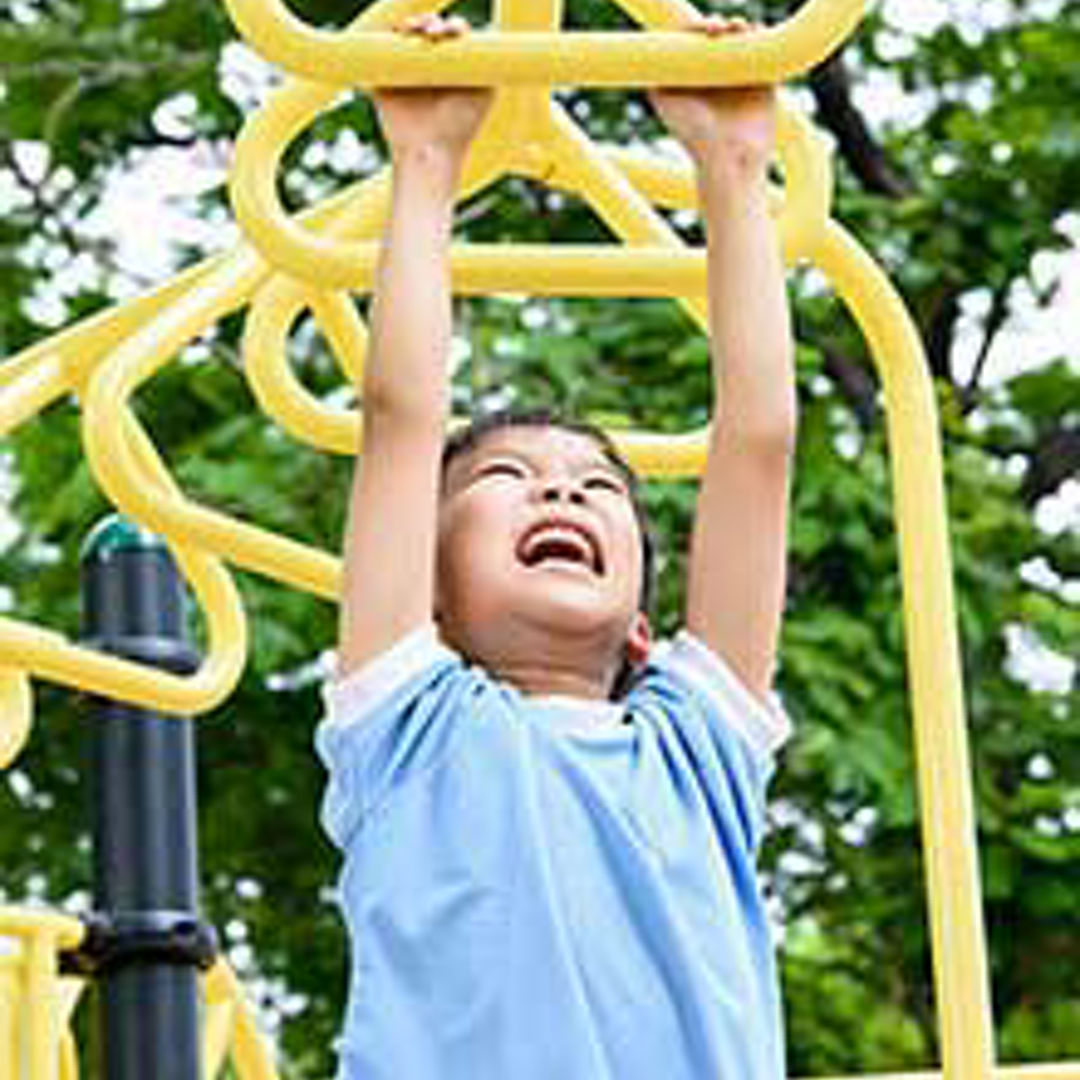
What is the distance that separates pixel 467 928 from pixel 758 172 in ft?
1.67

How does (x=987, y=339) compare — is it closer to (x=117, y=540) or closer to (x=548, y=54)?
(x=117, y=540)

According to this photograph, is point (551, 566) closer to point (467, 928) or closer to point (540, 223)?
point (467, 928)

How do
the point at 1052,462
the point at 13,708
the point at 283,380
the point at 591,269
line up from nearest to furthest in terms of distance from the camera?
1. the point at 591,269
2. the point at 283,380
3. the point at 13,708
4. the point at 1052,462

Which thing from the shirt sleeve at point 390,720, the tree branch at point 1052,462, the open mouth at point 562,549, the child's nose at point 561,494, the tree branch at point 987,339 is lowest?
the shirt sleeve at point 390,720

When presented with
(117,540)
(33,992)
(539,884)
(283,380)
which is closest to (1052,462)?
(117,540)

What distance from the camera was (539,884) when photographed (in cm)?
191

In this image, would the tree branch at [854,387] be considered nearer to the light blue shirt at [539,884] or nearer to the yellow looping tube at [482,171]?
the yellow looping tube at [482,171]

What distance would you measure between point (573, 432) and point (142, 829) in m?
1.29

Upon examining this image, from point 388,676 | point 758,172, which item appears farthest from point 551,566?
point 758,172

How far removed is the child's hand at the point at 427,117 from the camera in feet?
6.75

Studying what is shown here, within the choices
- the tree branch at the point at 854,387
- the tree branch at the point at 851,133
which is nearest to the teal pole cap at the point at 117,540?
the tree branch at the point at 854,387

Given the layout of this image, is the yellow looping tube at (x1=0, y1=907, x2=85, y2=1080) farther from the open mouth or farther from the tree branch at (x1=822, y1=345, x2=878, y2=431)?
the tree branch at (x1=822, y1=345, x2=878, y2=431)

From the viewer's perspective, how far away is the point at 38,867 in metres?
6.52

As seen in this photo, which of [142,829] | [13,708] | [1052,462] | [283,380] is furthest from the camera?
[1052,462]
